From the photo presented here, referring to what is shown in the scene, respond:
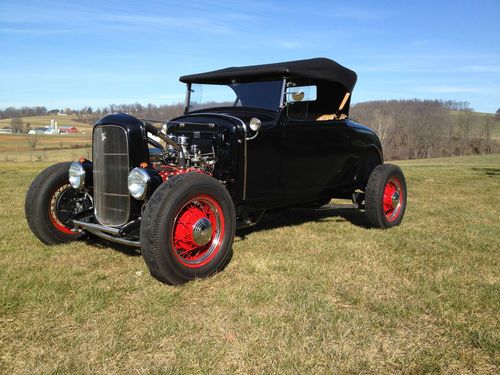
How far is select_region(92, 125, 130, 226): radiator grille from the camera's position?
13.7 feet

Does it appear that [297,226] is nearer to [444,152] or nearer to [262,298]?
[262,298]

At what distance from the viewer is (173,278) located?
3.57 metres

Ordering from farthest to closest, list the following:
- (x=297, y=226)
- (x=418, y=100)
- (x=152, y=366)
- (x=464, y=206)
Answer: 1. (x=418, y=100)
2. (x=464, y=206)
3. (x=297, y=226)
4. (x=152, y=366)

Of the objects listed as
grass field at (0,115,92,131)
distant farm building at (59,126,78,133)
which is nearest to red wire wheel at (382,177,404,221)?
distant farm building at (59,126,78,133)

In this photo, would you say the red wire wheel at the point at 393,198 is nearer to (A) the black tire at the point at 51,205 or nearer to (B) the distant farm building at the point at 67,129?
(A) the black tire at the point at 51,205

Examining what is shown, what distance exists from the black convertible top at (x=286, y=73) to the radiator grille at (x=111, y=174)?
181 cm

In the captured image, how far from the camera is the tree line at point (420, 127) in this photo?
62031mm

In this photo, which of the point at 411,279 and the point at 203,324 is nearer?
the point at 203,324

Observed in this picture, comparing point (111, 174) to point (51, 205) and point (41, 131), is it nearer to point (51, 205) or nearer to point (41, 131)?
point (51, 205)

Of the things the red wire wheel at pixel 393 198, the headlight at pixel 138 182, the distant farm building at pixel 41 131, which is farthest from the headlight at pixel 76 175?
the distant farm building at pixel 41 131

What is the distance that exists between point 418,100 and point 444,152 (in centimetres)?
2174

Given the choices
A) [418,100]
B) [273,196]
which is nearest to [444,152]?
[418,100]

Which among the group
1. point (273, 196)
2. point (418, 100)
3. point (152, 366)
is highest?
point (418, 100)

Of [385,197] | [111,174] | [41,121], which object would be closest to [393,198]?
[385,197]
